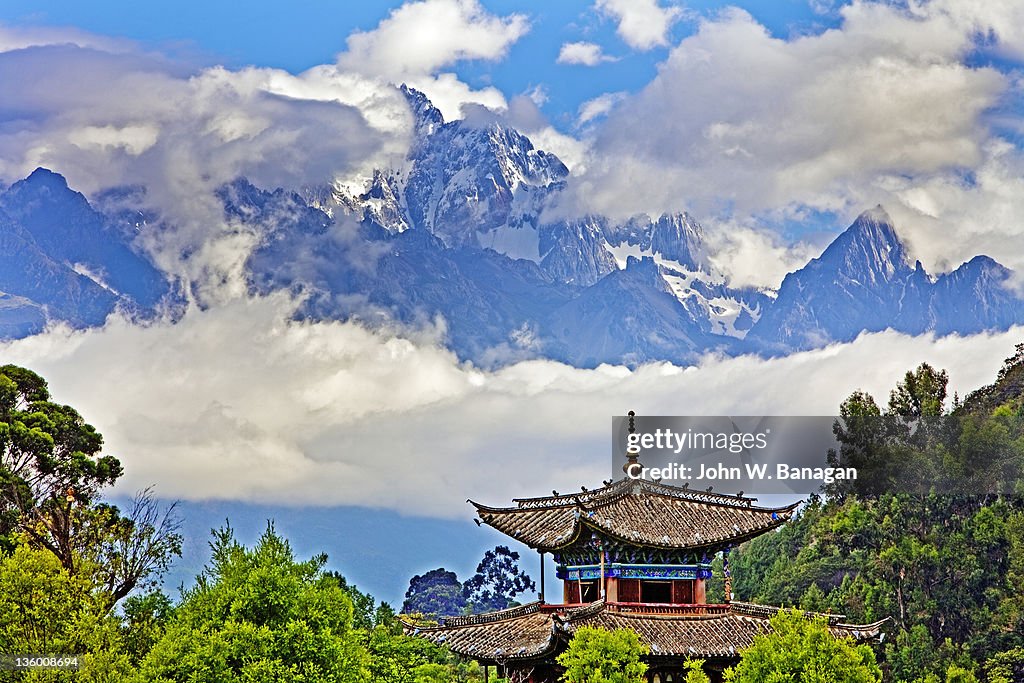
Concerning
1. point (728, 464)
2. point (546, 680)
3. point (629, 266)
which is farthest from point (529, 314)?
point (546, 680)

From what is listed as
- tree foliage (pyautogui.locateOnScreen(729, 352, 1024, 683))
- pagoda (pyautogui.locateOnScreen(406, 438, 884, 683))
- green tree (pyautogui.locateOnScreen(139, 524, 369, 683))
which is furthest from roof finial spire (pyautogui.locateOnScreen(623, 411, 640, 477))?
tree foliage (pyautogui.locateOnScreen(729, 352, 1024, 683))

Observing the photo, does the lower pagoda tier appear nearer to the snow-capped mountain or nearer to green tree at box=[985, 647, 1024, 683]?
green tree at box=[985, 647, 1024, 683]

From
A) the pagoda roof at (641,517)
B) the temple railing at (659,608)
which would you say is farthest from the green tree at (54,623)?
the temple railing at (659,608)

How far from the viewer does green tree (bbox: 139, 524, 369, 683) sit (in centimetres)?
2494

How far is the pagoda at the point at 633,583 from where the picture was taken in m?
35.7

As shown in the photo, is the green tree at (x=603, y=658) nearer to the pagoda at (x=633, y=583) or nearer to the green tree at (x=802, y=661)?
the pagoda at (x=633, y=583)

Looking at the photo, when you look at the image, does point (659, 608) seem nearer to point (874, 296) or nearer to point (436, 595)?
point (436, 595)

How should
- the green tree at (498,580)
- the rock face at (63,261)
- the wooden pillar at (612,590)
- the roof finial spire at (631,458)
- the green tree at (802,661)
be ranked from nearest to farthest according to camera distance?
the green tree at (802,661)
the wooden pillar at (612,590)
the roof finial spire at (631,458)
the green tree at (498,580)
the rock face at (63,261)

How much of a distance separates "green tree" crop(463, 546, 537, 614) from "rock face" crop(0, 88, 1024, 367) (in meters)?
71.1

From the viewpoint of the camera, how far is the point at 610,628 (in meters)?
35.2

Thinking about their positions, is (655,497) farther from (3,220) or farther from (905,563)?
(3,220)

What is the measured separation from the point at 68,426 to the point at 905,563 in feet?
137

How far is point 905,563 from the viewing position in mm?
66875

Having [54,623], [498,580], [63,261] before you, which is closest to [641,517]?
[54,623]
